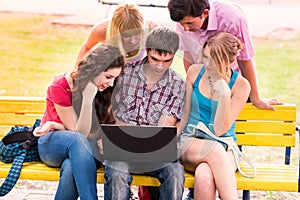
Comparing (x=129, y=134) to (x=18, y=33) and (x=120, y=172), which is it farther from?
(x=18, y=33)

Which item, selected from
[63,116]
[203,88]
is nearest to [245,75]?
[203,88]

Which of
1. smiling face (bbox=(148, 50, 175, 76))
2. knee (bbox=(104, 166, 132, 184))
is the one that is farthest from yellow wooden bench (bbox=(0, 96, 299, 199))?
smiling face (bbox=(148, 50, 175, 76))

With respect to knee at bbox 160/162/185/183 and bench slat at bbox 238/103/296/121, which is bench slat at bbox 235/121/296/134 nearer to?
bench slat at bbox 238/103/296/121

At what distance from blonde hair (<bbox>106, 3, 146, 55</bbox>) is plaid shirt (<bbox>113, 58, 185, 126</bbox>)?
177mm

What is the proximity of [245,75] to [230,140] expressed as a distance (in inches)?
17.1

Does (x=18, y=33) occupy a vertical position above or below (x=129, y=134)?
below

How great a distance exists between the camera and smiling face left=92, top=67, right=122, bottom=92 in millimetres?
3768

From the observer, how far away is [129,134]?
141 inches

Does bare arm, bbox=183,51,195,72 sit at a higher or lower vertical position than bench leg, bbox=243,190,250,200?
higher

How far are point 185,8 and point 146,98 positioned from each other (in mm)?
567

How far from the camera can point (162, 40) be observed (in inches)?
152

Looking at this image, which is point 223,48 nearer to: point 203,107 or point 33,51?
point 203,107

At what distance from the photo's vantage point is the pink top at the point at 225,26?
400 cm

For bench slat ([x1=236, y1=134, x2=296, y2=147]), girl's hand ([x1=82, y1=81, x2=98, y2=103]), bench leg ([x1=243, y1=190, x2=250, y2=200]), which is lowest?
bench leg ([x1=243, y1=190, x2=250, y2=200])
